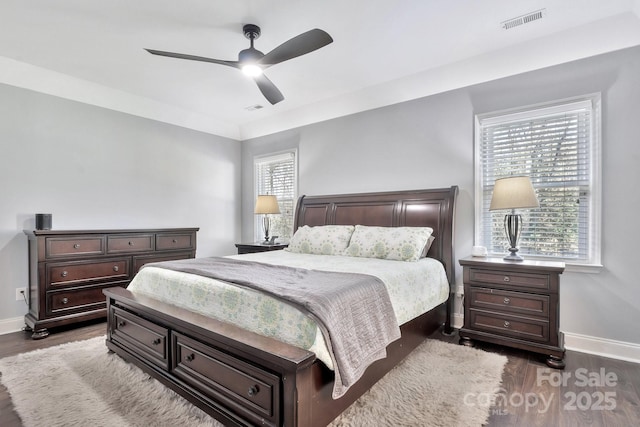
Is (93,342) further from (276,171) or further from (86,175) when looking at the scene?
(276,171)

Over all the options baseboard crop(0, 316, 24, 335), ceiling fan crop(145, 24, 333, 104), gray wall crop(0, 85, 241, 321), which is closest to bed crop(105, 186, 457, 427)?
baseboard crop(0, 316, 24, 335)

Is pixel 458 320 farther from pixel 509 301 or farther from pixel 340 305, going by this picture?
pixel 340 305

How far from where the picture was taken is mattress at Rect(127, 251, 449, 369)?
1.57 meters

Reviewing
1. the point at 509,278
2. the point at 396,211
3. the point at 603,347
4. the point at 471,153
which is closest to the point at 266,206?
the point at 396,211

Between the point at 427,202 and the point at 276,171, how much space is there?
264 cm

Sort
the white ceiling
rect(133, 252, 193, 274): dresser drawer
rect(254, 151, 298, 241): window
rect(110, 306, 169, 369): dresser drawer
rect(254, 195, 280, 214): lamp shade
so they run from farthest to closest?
rect(254, 151, 298, 241): window
rect(254, 195, 280, 214): lamp shade
rect(133, 252, 193, 274): dresser drawer
the white ceiling
rect(110, 306, 169, 369): dresser drawer

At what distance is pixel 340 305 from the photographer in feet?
5.42

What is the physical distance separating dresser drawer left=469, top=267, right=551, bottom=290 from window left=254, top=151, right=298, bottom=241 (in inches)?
111

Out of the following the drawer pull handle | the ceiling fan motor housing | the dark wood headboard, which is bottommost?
the drawer pull handle

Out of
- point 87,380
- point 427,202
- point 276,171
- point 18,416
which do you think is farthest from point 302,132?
point 18,416

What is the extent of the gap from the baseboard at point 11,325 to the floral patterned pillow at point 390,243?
352cm

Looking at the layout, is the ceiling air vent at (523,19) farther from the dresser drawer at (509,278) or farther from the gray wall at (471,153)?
the dresser drawer at (509,278)

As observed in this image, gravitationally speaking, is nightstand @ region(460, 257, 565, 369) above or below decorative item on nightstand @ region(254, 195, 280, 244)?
below

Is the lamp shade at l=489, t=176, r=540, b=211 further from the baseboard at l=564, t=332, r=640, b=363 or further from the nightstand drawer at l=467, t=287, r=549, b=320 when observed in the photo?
the baseboard at l=564, t=332, r=640, b=363
